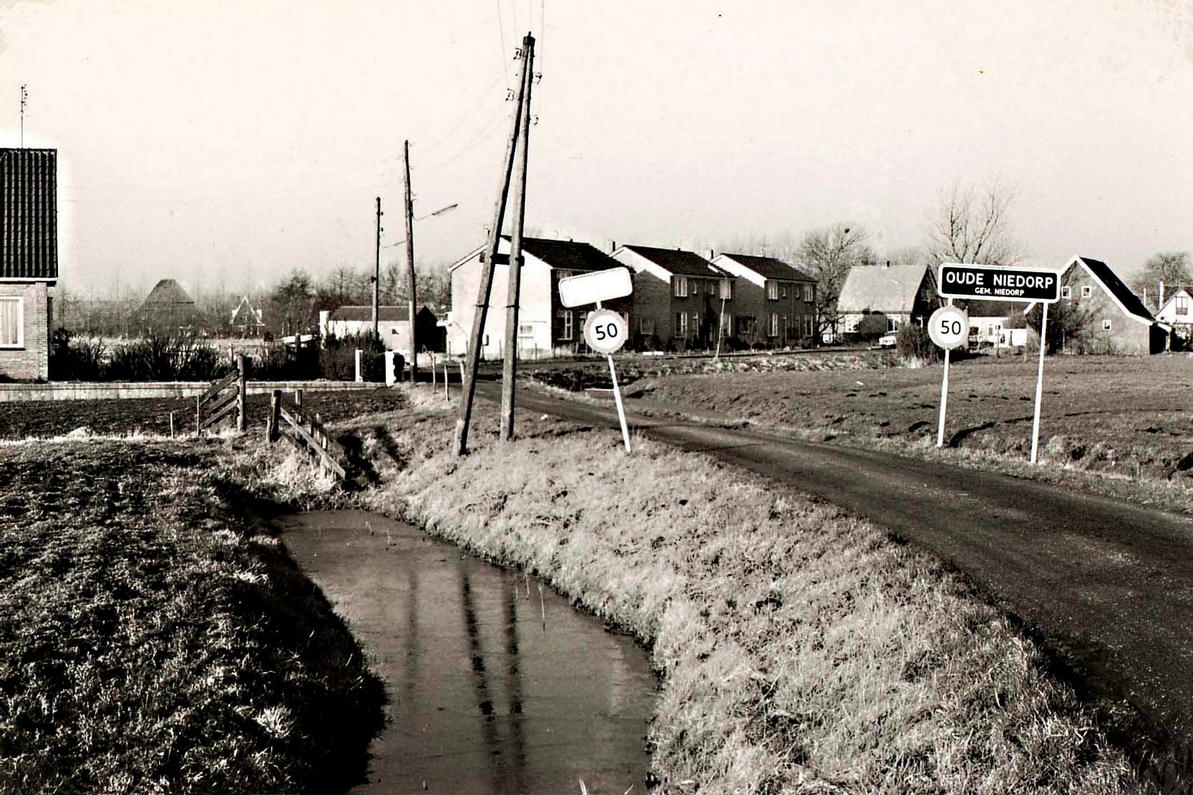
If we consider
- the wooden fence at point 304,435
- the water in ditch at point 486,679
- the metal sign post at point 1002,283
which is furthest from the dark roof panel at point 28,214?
the metal sign post at point 1002,283

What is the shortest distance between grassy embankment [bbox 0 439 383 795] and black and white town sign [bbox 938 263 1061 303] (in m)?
10.6

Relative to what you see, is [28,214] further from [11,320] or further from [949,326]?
[949,326]

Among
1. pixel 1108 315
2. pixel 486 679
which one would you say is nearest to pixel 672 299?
pixel 1108 315

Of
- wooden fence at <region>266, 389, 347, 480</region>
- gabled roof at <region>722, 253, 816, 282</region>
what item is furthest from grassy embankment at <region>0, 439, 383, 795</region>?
gabled roof at <region>722, 253, 816, 282</region>

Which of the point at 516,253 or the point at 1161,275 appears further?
the point at 1161,275

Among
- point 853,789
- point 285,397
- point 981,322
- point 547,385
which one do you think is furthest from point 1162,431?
point 981,322

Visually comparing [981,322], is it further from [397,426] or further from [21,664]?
[21,664]

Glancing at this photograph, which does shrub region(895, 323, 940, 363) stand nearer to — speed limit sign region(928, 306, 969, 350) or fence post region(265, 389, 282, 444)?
speed limit sign region(928, 306, 969, 350)

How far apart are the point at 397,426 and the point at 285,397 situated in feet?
8.87

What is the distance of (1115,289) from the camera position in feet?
242

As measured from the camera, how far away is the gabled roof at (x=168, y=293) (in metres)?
113

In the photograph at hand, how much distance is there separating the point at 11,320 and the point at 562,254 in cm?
4002

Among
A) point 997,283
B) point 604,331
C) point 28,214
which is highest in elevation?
point 28,214

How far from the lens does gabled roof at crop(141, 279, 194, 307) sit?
372ft
